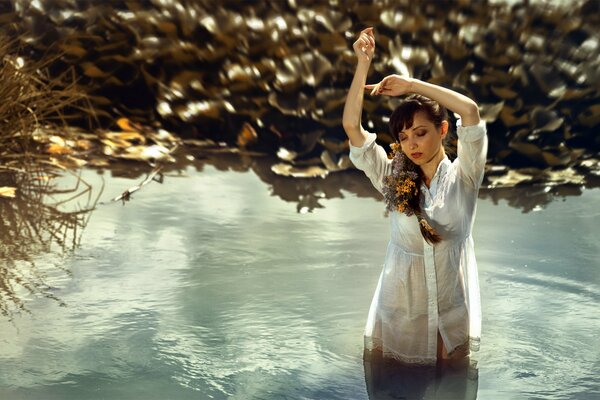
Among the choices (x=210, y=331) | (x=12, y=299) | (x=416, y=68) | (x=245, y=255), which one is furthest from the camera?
(x=416, y=68)

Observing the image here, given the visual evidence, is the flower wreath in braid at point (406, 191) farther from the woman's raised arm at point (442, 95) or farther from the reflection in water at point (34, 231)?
the reflection in water at point (34, 231)

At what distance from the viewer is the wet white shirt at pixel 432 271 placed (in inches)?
153

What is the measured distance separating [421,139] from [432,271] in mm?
486

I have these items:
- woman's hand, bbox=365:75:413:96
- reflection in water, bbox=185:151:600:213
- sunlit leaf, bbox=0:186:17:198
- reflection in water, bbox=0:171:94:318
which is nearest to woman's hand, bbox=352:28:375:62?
woman's hand, bbox=365:75:413:96

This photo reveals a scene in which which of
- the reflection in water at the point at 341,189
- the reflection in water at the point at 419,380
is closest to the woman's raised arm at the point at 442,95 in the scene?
the reflection in water at the point at 419,380

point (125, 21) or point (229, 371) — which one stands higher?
point (125, 21)

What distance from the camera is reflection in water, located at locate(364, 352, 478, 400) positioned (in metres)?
3.91

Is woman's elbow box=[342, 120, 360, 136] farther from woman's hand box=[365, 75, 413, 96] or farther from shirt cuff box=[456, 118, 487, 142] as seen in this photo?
shirt cuff box=[456, 118, 487, 142]

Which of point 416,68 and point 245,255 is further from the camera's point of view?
point 416,68

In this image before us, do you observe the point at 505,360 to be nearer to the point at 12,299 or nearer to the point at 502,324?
the point at 502,324

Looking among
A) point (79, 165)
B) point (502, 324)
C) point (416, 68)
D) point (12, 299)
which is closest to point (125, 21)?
point (79, 165)

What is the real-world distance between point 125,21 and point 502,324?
15.9 feet

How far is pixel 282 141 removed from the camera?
7867 mm

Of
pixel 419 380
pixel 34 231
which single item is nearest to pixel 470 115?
pixel 419 380
